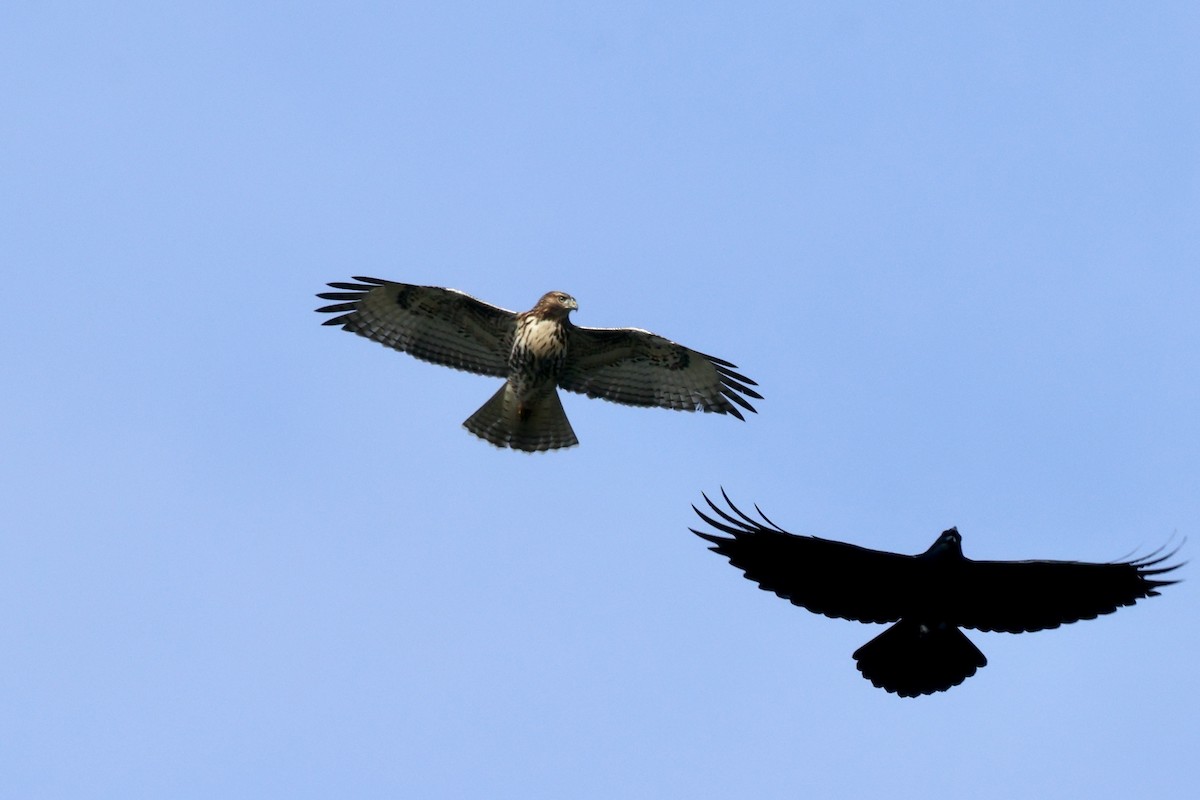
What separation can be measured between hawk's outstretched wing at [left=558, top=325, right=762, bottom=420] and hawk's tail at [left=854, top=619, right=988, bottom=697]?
3.93m

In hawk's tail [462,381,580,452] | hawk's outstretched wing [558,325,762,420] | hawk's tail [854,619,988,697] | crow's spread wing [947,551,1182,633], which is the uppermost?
hawk's outstretched wing [558,325,762,420]

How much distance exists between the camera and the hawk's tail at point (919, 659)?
38.2ft

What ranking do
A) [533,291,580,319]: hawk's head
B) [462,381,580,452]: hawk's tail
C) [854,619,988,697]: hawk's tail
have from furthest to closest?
[462,381,580,452]: hawk's tail → [533,291,580,319]: hawk's head → [854,619,988,697]: hawk's tail

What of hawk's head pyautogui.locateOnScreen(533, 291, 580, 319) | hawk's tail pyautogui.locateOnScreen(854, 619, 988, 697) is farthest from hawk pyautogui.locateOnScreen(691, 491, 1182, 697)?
hawk's head pyautogui.locateOnScreen(533, 291, 580, 319)

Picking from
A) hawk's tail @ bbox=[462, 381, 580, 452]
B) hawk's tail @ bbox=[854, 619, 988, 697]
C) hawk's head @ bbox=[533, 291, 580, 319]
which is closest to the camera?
hawk's tail @ bbox=[854, 619, 988, 697]

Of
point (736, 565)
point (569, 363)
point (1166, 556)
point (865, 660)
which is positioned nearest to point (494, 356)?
point (569, 363)

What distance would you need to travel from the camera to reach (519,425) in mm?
15391

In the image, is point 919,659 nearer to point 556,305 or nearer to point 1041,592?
point 1041,592

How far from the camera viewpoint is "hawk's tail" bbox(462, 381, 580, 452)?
15289mm

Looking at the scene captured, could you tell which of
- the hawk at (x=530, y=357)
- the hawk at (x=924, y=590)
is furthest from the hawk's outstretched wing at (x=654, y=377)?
the hawk at (x=924, y=590)

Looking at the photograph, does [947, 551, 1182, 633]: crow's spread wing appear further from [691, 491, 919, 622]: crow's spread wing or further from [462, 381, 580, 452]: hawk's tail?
[462, 381, 580, 452]: hawk's tail

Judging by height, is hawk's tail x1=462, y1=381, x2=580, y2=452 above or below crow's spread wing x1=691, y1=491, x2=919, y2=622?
above

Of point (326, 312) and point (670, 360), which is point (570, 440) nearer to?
point (670, 360)

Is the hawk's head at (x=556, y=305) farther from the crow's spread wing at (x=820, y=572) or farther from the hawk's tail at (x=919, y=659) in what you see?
the hawk's tail at (x=919, y=659)
